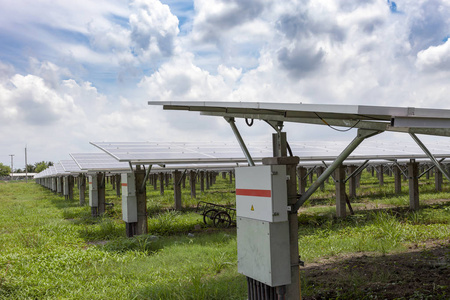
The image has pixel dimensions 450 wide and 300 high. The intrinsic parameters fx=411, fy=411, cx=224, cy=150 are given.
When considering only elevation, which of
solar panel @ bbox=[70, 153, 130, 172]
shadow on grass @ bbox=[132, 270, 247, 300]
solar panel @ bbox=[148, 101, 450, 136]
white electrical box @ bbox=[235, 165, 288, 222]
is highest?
solar panel @ bbox=[148, 101, 450, 136]

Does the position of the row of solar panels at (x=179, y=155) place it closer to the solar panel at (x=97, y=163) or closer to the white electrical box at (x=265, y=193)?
the solar panel at (x=97, y=163)

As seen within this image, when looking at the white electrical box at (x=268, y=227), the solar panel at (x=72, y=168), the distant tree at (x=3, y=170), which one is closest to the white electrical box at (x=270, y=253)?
the white electrical box at (x=268, y=227)

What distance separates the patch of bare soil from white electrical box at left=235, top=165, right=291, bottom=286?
4.10ft

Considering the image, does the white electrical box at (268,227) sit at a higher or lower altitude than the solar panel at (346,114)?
lower

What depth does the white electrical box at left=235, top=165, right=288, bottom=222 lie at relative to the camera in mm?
4242

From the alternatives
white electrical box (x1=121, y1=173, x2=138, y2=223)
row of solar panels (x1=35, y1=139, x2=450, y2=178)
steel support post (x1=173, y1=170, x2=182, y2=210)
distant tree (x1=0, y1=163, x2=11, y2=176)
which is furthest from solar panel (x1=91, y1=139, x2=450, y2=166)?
distant tree (x1=0, y1=163, x2=11, y2=176)

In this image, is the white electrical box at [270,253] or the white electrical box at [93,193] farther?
the white electrical box at [93,193]

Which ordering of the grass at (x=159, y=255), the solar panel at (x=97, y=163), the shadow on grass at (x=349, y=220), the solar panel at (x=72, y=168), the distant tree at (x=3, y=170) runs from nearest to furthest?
1. the grass at (x=159, y=255)
2. the shadow on grass at (x=349, y=220)
3. the solar panel at (x=97, y=163)
4. the solar panel at (x=72, y=168)
5. the distant tree at (x=3, y=170)

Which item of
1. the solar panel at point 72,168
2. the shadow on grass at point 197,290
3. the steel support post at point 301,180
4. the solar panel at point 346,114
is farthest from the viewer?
the steel support post at point 301,180

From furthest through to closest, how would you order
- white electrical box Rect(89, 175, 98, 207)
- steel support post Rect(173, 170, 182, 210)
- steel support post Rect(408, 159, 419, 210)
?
steel support post Rect(173, 170, 182, 210) < white electrical box Rect(89, 175, 98, 207) < steel support post Rect(408, 159, 419, 210)

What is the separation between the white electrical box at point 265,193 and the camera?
4.24 metres

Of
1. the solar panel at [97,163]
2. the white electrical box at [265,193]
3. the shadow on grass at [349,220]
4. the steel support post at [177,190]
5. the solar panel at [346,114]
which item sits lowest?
the shadow on grass at [349,220]

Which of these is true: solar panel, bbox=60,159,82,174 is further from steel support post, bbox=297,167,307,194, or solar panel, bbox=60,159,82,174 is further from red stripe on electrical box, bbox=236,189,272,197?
red stripe on electrical box, bbox=236,189,272,197

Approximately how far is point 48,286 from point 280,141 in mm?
4247
